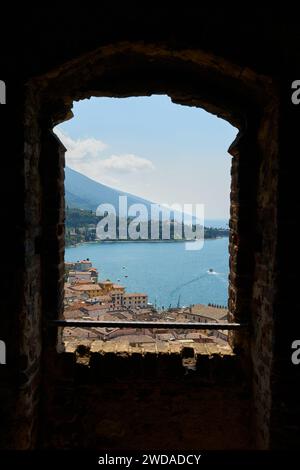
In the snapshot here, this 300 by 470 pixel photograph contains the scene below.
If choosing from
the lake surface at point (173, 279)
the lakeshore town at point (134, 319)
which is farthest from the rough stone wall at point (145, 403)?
the lake surface at point (173, 279)

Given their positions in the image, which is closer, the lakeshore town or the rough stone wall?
the rough stone wall

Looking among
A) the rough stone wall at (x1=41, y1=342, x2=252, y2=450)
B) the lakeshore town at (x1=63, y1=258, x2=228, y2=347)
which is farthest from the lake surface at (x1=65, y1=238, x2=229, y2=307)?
the rough stone wall at (x1=41, y1=342, x2=252, y2=450)

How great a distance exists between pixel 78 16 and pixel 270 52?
1215mm

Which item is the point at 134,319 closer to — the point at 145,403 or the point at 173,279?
the point at 145,403

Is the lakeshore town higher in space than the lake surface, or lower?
higher

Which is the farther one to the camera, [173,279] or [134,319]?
[173,279]

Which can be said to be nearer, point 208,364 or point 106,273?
point 208,364

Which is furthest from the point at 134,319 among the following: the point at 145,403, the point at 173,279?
the point at 173,279

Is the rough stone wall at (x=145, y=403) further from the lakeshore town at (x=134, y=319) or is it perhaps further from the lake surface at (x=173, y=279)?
the lake surface at (x=173, y=279)

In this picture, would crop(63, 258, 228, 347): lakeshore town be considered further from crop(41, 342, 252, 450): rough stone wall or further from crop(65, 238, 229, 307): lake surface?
crop(65, 238, 229, 307): lake surface

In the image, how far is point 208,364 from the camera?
276cm

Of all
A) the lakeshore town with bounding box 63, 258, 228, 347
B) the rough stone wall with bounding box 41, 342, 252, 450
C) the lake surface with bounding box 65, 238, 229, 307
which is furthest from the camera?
the lake surface with bounding box 65, 238, 229, 307
